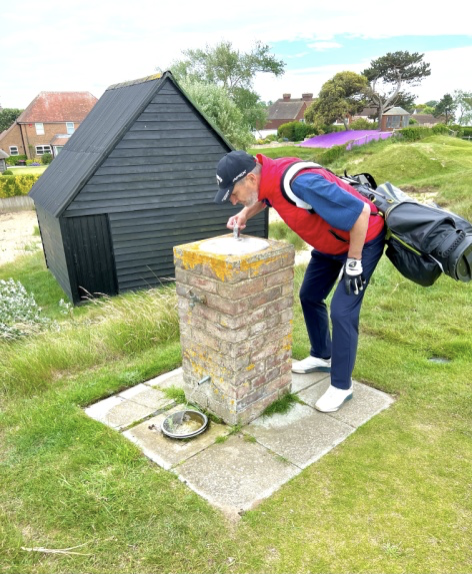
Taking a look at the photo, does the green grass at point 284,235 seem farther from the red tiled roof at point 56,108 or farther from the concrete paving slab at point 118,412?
the red tiled roof at point 56,108

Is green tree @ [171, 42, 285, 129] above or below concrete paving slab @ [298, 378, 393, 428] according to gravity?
above

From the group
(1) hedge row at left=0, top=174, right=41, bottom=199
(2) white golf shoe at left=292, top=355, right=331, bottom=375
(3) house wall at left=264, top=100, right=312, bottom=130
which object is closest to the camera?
(2) white golf shoe at left=292, top=355, right=331, bottom=375

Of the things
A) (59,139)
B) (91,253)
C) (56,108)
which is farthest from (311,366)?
(56,108)

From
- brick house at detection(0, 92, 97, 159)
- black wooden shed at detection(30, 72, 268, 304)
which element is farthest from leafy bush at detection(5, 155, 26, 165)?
black wooden shed at detection(30, 72, 268, 304)

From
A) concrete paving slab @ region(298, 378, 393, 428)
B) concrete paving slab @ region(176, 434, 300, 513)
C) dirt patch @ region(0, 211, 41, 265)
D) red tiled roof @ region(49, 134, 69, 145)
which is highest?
red tiled roof @ region(49, 134, 69, 145)

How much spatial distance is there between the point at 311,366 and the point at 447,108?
269 feet

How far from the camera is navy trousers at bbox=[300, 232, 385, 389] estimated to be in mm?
3430

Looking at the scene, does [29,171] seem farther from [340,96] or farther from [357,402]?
[357,402]

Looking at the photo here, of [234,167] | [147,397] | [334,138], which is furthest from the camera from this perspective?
[334,138]

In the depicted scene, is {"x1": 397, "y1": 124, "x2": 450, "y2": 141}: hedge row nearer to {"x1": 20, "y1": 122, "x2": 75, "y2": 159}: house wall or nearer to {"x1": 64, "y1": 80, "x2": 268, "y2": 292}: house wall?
{"x1": 64, "y1": 80, "x2": 268, "y2": 292}: house wall

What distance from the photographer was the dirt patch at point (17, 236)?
1752 cm

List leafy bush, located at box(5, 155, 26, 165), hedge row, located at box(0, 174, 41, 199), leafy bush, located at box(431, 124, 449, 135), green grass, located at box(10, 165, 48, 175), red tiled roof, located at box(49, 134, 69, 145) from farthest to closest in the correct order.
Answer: leafy bush, located at box(5, 155, 26, 165), red tiled roof, located at box(49, 134, 69, 145), leafy bush, located at box(431, 124, 449, 135), green grass, located at box(10, 165, 48, 175), hedge row, located at box(0, 174, 41, 199)

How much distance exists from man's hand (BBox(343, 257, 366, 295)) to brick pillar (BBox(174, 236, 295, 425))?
0.46m

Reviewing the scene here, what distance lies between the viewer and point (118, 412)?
3.74 meters
